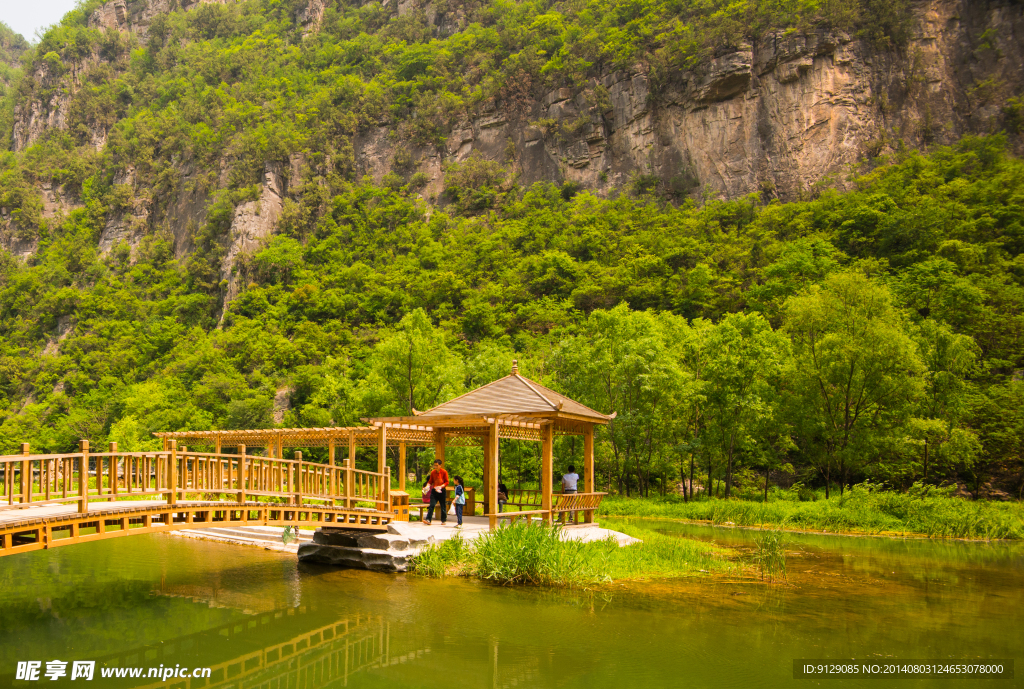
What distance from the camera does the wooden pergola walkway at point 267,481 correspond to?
925cm

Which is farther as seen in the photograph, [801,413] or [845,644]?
[801,413]

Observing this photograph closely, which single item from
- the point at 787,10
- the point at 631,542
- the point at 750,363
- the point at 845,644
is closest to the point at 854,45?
the point at 787,10

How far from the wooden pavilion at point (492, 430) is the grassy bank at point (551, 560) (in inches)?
58.1

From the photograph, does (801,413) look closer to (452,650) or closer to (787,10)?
(452,650)

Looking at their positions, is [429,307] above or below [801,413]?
above

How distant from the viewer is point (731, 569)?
13.0 meters

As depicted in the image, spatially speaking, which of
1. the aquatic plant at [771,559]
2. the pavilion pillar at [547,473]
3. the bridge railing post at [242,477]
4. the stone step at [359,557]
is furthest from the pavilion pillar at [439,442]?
the aquatic plant at [771,559]

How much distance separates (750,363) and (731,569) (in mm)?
15847

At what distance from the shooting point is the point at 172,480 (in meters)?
10.7

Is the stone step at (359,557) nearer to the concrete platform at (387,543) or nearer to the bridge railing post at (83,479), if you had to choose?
the concrete platform at (387,543)

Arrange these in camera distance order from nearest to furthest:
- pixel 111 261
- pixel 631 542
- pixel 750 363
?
pixel 631 542, pixel 750 363, pixel 111 261

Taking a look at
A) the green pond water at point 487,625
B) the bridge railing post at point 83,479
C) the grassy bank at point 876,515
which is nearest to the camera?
the green pond water at point 487,625

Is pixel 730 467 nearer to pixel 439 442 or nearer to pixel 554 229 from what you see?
pixel 439 442

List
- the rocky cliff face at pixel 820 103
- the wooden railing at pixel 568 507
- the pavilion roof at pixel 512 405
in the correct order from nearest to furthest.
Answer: the pavilion roof at pixel 512 405, the wooden railing at pixel 568 507, the rocky cliff face at pixel 820 103
